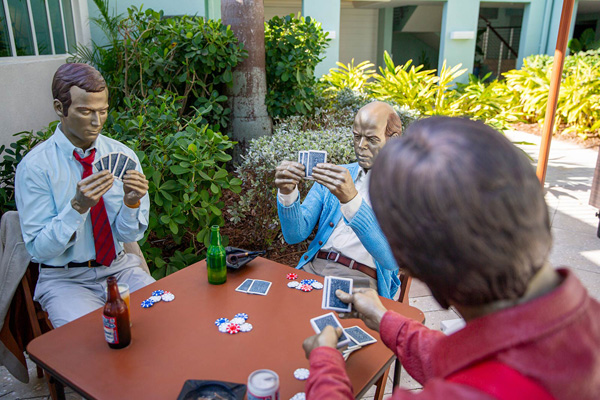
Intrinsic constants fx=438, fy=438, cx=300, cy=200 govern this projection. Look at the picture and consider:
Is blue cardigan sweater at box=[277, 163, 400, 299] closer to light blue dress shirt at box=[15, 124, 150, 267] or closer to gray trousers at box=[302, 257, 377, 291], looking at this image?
gray trousers at box=[302, 257, 377, 291]

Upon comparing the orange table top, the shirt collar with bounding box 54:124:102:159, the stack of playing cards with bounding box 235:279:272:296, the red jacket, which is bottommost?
the orange table top

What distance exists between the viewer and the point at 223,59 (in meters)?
4.98

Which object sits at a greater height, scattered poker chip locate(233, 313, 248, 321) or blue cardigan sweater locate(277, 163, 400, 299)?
blue cardigan sweater locate(277, 163, 400, 299)

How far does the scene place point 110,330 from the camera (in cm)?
158

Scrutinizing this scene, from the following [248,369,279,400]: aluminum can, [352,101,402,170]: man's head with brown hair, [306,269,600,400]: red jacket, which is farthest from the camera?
[352,101,402,170]: man's head with brown hair

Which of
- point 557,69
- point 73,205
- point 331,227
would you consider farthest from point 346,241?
point 557,69

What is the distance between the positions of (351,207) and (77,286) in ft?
4.86

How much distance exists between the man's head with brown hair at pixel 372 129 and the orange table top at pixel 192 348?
3.15ft

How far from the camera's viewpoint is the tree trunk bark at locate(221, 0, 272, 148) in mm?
5000

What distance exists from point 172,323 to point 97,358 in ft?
1.01

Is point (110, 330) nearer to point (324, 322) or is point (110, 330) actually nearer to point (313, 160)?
point (324, 322)

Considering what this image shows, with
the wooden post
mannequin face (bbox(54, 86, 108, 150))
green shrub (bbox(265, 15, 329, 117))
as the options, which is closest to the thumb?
mannequin face (bbox(54, 86, 108, 150))

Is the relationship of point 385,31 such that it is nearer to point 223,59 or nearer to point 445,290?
point 223,59

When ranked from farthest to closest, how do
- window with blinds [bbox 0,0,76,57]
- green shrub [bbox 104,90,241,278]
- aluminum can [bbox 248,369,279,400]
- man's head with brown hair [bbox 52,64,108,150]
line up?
window with blinds [bbox 0,0,76,57], green shrub [bbox 104,90,241,278], man's head with brown hair [bbox 52,64,108,150], aluminum can [bbox 248,369,279,400]
